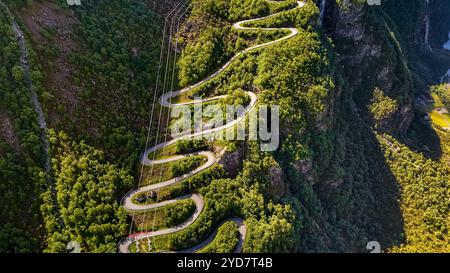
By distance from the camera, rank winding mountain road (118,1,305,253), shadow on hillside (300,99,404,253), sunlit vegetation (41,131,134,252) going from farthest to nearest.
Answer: shadow on hillside (300,99,404,253) < winding mountain road (118,1,305,253) < sunlit vegetation (41,131,134,252)

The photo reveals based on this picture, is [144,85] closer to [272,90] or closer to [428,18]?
[272,90]

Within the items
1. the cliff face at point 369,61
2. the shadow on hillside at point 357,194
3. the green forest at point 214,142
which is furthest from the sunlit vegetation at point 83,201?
the cliff face at point 369,61

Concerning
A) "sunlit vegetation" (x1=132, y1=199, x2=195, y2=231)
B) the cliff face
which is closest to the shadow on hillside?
the cliff face

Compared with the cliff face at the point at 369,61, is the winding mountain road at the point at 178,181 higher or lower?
lower

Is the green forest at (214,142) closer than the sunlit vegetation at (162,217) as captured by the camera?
Yes

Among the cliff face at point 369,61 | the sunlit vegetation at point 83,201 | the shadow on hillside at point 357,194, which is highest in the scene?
the cliff face at point 369,61

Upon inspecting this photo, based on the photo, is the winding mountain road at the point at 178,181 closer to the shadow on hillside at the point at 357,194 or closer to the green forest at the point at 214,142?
the green forest at the point at 214,142

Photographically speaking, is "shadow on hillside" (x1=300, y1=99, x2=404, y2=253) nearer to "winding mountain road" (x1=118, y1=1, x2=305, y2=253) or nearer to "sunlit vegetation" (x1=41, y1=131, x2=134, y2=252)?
"winding mountain road" (x1=118, y1=1, x2=305, y2=253)

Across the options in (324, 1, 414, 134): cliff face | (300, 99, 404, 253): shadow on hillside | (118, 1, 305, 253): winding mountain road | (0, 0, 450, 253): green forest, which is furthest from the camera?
(324, 1, 414, 134): cliff face

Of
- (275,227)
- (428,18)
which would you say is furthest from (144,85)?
(428,18)

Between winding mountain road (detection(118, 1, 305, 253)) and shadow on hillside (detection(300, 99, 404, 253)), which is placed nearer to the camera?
winding mountain road (detection(118, 1, 305, 253))

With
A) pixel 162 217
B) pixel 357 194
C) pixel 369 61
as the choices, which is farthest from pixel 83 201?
pixel 369 61
